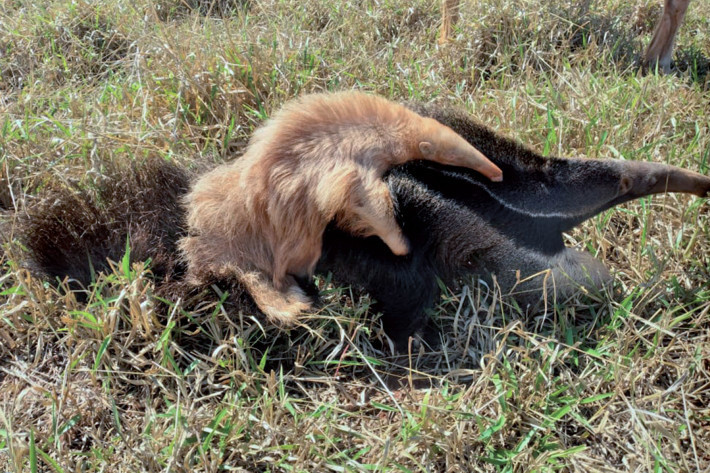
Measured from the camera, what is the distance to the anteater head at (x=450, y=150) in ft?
10.3

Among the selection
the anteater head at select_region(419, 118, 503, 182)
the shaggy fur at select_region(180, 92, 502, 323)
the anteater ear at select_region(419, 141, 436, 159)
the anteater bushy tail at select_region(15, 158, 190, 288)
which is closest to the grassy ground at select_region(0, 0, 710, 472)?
the anteater bushy tail at select_region(15, 158, 190, 288)

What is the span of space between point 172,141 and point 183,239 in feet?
3.78

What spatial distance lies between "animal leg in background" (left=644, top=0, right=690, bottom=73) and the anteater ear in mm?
2938

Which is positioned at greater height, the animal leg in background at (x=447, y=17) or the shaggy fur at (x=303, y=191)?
the animal leg in background at (x=447, y=17)

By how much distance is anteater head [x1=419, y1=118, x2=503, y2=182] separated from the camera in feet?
10.3

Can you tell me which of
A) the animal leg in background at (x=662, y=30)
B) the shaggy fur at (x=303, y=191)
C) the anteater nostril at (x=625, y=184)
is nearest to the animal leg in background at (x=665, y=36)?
the animal leg in background at (x=662, y=30)

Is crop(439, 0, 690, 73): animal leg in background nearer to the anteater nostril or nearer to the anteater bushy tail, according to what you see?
the anteater nostril

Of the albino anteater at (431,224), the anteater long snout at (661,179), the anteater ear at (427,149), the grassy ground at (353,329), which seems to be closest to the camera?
the grassy ground at (353,329)

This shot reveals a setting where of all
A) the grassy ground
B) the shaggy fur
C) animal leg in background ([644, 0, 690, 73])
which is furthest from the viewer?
animal leg in background ([644, 0, 690, 73])

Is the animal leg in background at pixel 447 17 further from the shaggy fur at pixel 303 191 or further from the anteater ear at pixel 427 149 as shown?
the anteater ear at pixel 427 149

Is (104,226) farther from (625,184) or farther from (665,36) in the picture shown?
(665,36)

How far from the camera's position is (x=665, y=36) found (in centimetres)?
505

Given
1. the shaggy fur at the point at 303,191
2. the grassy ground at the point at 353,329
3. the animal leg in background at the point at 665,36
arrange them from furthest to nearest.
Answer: the animal leg in background at the point at 665,36 < the shaggy fur at the point at 303,191 < the grassy ground at the point at 353,329

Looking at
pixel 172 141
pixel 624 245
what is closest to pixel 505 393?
pixel 624 245
